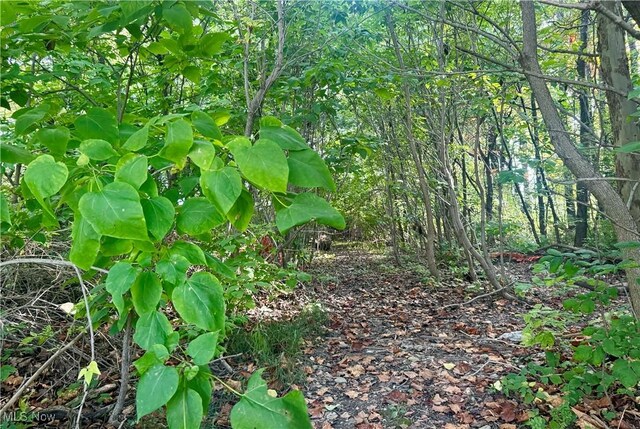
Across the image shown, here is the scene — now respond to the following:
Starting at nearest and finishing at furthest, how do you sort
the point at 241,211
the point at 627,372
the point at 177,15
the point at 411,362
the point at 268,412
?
the point at 268,412 < the point at 241,211 < the point at 177,15 < the point at 627,372 < the point at 411,362

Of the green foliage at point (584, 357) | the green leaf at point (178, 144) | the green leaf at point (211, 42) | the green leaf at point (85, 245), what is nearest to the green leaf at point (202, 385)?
the green leaf at point (85, 245)

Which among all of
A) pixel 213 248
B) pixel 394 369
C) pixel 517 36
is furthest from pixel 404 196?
pixel 213 248

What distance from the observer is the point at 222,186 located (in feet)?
2.03

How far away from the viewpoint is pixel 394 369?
132 inches

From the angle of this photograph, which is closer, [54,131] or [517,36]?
[54,131]

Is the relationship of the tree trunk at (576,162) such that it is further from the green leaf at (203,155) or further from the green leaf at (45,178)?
the green leaf at (45,178)

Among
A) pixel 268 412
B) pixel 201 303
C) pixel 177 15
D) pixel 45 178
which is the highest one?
pixel 177 15

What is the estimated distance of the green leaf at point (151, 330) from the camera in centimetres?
61

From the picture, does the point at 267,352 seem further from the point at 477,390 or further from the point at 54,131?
the point at 54,131

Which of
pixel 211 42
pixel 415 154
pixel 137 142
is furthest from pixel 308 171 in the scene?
pixel 415 154

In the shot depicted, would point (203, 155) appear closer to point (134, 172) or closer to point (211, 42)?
point (134, 172)

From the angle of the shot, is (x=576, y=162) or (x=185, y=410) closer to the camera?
(x=185, y=410)

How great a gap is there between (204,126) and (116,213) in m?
0.25

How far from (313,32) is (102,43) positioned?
2.08 metres
